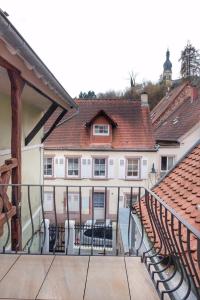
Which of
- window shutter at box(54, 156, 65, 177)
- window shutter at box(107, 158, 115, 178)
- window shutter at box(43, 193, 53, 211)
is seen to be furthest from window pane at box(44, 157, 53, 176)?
window shutter at box(107, 158, 115, 178)

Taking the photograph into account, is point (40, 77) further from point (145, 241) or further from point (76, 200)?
point (76, 200)

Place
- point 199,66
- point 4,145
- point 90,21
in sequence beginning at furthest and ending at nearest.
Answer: point 199,66
point 90,21
point 4,145

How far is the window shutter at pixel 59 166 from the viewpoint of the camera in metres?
16.7

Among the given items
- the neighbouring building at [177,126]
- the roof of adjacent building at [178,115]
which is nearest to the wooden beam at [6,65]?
the neighbouring building at [177,126]

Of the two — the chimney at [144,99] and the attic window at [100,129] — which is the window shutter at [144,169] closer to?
the attic window at [100,129]

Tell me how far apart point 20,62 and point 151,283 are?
8.67 feet

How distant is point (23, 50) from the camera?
330 cm

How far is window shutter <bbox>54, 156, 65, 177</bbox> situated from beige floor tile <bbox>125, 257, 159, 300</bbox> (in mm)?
13377

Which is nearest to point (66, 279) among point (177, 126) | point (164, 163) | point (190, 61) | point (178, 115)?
point (164, 163)

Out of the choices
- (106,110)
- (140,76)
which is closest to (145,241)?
(106,110)

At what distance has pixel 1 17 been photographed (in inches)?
97.5

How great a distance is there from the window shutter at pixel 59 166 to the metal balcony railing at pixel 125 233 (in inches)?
31.2

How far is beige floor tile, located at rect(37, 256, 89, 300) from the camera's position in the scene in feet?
8.79

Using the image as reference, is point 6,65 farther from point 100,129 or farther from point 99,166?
point 100,129
